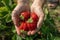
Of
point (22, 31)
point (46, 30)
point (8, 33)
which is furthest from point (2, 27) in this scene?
point (22, 31)

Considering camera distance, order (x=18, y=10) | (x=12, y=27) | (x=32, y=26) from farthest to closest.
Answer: (x=12, y=27) < (x=18, y=10) < (x=32, y=26)

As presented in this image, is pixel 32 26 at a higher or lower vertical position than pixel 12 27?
higher

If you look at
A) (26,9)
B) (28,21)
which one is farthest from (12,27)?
(28,21)

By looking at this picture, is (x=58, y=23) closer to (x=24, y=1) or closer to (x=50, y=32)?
(x=50, y=32)

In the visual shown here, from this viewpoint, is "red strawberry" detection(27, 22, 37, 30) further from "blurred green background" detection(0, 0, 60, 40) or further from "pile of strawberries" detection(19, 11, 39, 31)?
"blurred green background" detection(0, 0, 60, 40)

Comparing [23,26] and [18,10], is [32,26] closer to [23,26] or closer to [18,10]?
[23,26]

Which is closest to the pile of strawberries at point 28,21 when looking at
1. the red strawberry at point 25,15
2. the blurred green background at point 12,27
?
the red strawberry at point 25,15

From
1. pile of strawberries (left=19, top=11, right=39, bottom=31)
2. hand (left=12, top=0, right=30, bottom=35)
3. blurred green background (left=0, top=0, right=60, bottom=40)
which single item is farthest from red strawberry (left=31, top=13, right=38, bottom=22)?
blurred green background (left=0, top=0, right=60, bottom=40)

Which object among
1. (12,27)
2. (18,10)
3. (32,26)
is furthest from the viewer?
(12,27)
